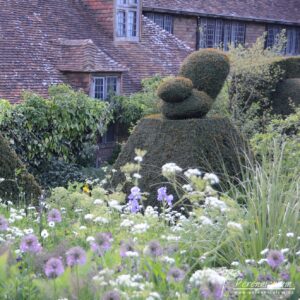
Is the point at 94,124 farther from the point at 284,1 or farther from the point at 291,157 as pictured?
the point at 284,1

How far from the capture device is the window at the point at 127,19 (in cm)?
2095

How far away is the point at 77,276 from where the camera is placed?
3.18 meters

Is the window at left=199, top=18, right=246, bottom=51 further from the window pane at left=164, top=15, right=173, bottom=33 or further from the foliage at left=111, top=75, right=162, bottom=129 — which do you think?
the foliage at left=111, top=75, right=162, bottom=129

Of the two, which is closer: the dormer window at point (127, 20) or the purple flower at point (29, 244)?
the purple flower at point (29, 244)

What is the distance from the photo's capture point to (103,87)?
18.1m

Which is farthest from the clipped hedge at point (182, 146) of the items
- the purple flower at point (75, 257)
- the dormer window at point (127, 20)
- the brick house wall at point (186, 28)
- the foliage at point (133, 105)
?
the brick house wall at point (186, 28)

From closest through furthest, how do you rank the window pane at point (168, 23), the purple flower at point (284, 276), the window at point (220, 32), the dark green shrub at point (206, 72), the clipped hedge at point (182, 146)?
the purple flower at point (284, 276) < the clipped hedge at point (182, 146) < the dark green shrub at point (206, 72) < the window pane at point (168, 23) < the window at point (220, 32)

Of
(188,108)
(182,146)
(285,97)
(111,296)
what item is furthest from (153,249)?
(285,97)

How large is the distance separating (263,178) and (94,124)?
1045 centimetres

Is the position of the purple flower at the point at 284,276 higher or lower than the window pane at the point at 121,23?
higher

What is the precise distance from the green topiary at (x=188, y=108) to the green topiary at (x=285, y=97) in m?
8.08

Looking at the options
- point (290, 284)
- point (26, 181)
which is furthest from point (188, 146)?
point (290, 284)

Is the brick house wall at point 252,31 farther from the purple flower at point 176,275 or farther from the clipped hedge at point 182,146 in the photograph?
the purple flower at point 176,275

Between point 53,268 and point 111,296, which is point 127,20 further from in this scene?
point 111,296
